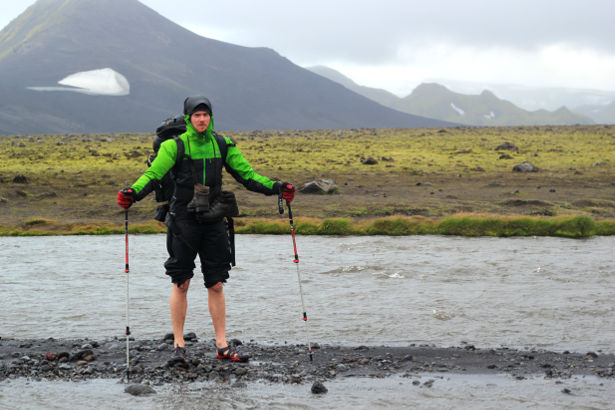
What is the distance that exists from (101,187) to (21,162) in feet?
64.3

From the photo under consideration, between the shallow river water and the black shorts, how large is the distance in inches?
60.6

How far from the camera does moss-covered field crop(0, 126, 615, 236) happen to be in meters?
23.6

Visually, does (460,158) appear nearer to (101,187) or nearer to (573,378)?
(101,187)

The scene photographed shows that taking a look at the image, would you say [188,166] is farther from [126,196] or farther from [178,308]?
[178,308]

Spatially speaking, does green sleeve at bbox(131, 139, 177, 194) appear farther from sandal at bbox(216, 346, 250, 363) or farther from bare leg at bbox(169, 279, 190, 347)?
sandal at bbox(216, 346, 250, 363)

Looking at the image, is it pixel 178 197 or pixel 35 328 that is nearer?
pixel 178 197

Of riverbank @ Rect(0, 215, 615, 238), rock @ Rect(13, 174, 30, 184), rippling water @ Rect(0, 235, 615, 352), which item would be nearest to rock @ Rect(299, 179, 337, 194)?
riverbank @ Rect(0, 215, 615, 238)

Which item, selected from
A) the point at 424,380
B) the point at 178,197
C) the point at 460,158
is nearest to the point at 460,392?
the point at 424,380

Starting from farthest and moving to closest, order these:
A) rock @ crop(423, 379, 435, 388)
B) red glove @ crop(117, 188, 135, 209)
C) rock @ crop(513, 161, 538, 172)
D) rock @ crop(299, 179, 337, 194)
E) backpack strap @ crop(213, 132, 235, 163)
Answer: rock @ crop(513, 161, 538, 172), rock @ crop(299, 179, 337, 194), backpack strap @ crop(213, 132, 235, 163), red glove @ crop(117, 188, 135, 209), rock @ crop(423, 379, 435, 388)

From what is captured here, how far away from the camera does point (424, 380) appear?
795 cm

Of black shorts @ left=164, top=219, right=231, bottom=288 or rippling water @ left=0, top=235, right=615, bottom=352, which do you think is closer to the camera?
black shorts @ left=164, top=219, right=231, bottom=288

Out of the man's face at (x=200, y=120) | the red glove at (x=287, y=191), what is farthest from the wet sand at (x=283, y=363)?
the man's face at (x=200, y=120)

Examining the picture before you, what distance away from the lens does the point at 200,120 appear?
8.28 metres

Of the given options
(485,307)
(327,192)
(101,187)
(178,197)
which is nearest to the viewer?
(178,197)
